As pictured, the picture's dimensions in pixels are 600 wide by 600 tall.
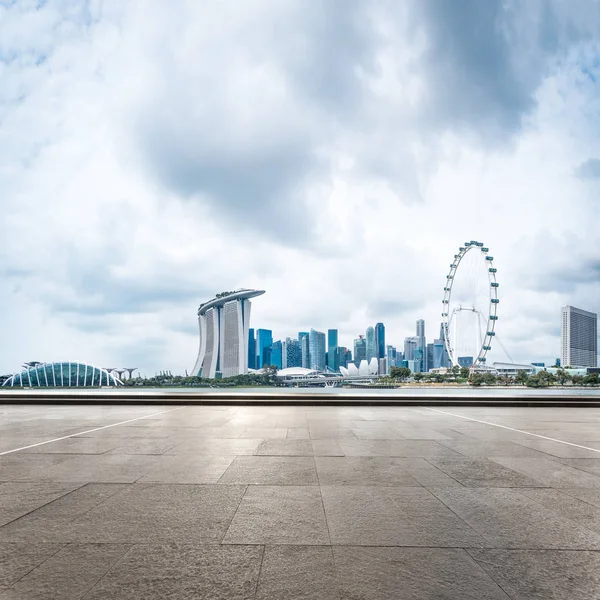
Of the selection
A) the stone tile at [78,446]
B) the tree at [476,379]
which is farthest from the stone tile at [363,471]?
the tree at [476,379]

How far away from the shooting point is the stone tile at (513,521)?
13.8 feet

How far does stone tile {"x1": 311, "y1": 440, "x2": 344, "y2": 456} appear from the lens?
8.50m

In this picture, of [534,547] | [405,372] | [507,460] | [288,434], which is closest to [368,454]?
[507,460]

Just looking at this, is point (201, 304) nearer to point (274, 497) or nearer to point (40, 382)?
point (40, 382)

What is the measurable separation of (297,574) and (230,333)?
151 m

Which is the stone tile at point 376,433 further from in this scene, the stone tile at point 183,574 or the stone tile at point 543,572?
the stone tile at point 183,574

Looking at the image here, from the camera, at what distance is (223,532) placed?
4.33 m

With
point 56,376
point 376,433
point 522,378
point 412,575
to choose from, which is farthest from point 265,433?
point 56,376

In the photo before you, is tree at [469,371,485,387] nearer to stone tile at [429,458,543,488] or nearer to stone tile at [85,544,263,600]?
stone tile at [429,458,543,488]

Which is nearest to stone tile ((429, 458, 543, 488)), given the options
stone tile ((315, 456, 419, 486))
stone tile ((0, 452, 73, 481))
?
stone tile ((315, 456, 419, 486))

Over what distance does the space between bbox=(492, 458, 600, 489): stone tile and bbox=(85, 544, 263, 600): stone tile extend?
4817mm

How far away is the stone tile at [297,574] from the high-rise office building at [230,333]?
145483mm

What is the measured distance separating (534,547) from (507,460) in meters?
4.25

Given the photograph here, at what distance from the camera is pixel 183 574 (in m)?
3.46
